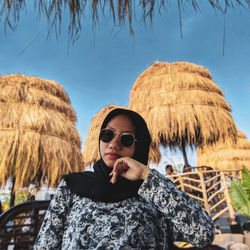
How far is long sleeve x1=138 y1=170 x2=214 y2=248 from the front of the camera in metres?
0.96

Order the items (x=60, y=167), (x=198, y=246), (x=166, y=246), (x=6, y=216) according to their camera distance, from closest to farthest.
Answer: (x=198, y=246), (x=166, y=246), (x=6, y=216), (x=60, y=167)

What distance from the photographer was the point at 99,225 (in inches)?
41.3

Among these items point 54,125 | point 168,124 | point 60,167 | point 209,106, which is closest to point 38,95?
point 54,125

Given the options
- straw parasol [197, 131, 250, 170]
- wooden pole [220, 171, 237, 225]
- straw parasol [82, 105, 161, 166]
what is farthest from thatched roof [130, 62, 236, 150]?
wooden pole [220, 171, 237, 225]

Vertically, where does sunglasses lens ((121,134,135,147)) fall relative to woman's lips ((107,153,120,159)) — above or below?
above

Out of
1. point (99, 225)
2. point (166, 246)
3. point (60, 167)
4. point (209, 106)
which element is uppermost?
point (209, 106)

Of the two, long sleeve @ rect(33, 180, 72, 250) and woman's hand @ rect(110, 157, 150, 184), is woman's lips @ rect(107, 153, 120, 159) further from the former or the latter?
long sleeve @ rect(33, 180, 72, 250)

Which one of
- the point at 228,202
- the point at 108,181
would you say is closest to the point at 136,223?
the point at 108,181

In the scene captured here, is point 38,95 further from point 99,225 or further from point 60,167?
point 99,225

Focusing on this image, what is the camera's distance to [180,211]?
98cm

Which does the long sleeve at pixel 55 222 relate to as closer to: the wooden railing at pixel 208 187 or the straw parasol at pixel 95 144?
the wooden railing at pixel 208 187

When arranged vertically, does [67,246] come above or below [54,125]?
below

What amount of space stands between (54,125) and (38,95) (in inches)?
56.6

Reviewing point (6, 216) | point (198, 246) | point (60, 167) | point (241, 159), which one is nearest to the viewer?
point (198, 246)
